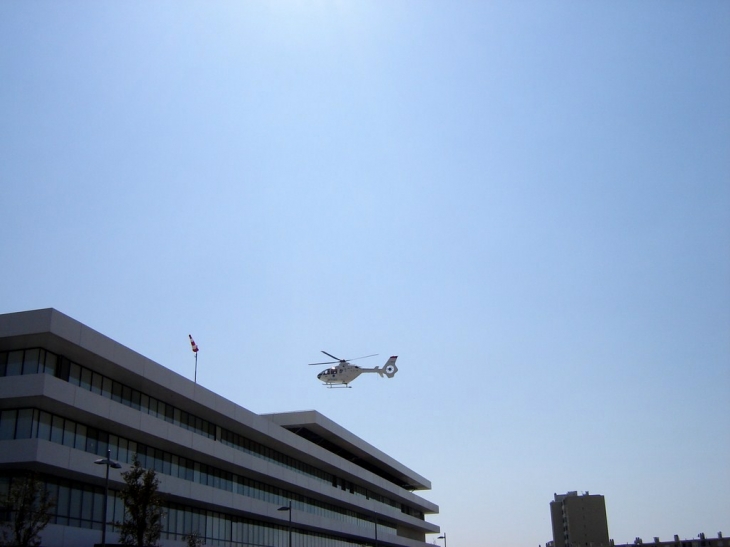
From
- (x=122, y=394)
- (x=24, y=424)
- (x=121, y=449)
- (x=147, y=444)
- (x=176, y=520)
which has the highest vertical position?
(x=122, y=394)

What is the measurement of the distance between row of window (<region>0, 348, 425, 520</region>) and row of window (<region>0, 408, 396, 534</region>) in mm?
2031

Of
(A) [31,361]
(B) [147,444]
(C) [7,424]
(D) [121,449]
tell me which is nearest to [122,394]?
(D) [121,449]

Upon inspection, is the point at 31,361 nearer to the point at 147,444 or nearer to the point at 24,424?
the point at 24,424

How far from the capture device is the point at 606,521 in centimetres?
19250

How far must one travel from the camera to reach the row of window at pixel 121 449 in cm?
4109

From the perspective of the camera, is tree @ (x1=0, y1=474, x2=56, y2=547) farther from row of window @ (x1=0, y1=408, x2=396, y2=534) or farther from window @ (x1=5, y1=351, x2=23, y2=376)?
window @ (x1=5, y1=351, x2=23, y2=376)

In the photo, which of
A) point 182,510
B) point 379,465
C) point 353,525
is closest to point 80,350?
point 182,510

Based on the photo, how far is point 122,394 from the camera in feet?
158

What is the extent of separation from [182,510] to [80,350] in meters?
16.5

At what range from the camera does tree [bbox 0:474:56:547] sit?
1458 inches

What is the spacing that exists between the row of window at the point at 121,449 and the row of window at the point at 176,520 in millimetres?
1974

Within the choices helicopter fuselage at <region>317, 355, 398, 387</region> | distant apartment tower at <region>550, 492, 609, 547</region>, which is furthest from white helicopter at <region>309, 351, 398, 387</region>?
distant apartment tower at <region>550, 492, 609, 547</region>

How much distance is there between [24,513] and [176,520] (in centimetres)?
1715

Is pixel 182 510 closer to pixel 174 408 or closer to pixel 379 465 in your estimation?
pixel 174 408
